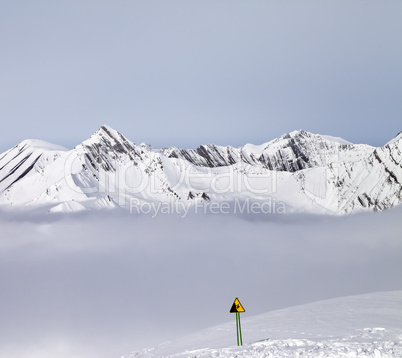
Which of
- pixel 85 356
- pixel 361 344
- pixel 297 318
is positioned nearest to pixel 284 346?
pixel 361 344

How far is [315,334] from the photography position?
31.4 meters

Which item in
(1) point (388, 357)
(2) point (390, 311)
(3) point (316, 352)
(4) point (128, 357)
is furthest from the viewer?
(2) point (390, 311)

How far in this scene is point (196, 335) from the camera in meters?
39.0

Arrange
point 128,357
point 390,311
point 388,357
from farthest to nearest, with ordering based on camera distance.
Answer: point 390,311 < point 128,357 < point 388,357

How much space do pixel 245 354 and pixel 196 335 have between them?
12560 millimetres

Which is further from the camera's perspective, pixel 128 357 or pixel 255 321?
pixel 255 321

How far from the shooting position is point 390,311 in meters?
36.8

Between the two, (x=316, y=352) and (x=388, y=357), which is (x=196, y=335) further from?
(x=388, y=357)

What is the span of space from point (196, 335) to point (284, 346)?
41.3 feet

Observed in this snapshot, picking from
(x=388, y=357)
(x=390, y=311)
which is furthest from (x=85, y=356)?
(x=388, y=357)

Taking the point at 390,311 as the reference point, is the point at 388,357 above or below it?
below

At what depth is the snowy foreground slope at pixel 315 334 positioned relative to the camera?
26234 mm

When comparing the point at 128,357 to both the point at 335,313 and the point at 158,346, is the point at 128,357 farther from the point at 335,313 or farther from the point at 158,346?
the point at 335,313

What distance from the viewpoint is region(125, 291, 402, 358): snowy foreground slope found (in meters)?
26.2
